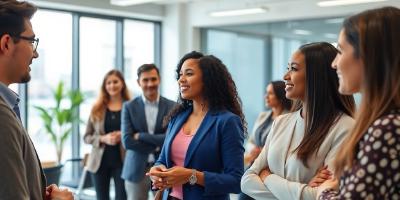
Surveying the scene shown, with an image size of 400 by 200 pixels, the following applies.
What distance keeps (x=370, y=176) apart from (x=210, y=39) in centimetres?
696

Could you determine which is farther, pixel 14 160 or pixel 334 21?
pixel 334 21

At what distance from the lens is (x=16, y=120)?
1.36m

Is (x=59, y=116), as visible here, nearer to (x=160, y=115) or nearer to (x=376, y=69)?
(x=160, y=115)

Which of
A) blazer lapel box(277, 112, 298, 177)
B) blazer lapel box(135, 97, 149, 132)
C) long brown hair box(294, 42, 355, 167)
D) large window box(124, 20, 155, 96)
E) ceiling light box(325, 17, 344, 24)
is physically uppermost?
ceiling light box(325, 17, 344, 24)

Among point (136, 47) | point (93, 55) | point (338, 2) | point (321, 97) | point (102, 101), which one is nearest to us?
point (321, 97)

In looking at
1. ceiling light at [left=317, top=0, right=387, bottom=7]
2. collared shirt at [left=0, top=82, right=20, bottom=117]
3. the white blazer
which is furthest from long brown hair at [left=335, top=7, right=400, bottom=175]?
ceiling light at [left=317, top=0, right=387, bottom=7]

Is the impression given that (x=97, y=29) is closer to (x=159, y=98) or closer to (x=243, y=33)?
(x=243, y=33)

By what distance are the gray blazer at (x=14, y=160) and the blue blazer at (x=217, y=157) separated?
0.99 meters

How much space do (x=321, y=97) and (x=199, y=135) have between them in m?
0.71

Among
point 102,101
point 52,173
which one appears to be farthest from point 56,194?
point 52,173

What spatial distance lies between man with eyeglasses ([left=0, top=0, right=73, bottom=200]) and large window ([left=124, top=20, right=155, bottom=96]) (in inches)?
238

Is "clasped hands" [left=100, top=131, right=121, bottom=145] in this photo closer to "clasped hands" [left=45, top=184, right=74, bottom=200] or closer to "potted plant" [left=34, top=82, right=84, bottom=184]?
"potted plant" [left=34, top=82, right=84, bottom=184]

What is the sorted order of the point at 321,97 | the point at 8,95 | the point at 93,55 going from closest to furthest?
1. the point at 8,95
2. the point at 321,97
3. the point at 93,55

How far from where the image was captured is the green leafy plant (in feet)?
19.6
